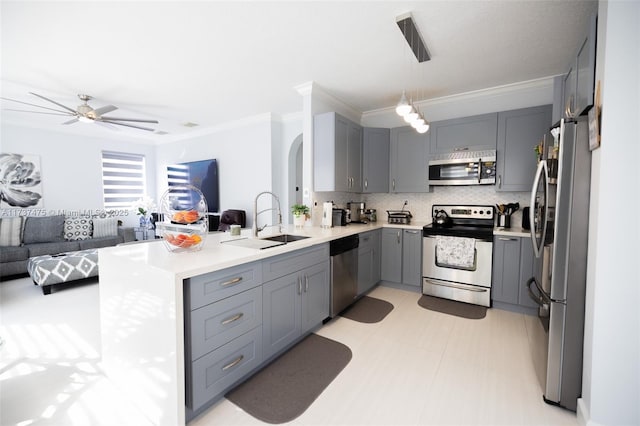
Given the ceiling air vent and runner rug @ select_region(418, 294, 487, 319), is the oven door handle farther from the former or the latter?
the ceiling air vent

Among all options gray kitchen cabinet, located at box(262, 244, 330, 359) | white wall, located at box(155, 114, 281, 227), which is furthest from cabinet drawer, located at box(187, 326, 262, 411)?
white wall, located at box(155, 114, 281, 227)

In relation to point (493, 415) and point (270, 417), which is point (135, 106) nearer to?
point (270, 417)

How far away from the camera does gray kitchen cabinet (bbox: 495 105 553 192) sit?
3066mm

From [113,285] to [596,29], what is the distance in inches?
132

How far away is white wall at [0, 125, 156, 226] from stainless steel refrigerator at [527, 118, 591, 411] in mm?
7521

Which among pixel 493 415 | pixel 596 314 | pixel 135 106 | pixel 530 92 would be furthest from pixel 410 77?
pixel 135 106

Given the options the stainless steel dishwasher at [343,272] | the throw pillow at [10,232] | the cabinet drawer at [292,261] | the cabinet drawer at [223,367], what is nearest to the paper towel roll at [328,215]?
the stainless steel dishwasher at [343,272]

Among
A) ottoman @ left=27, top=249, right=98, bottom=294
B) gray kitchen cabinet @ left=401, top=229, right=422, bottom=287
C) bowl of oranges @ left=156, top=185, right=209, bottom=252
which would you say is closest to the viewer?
bowl of oranges @ left=156, top=185, right=209, bottom=252

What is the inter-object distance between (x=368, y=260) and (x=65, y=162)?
20.5 ft

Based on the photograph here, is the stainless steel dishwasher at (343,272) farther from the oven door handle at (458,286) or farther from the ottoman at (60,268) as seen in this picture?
the ottoman at (60,268)

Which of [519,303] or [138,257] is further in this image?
[519,303]

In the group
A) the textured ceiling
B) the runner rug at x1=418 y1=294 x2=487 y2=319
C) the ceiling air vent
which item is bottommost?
the runner rug at x1=418 y1=294 x2=487 y2=319

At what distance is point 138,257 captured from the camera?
167 cm

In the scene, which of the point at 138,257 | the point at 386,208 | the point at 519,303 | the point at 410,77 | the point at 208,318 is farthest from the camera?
the point at 386,208
